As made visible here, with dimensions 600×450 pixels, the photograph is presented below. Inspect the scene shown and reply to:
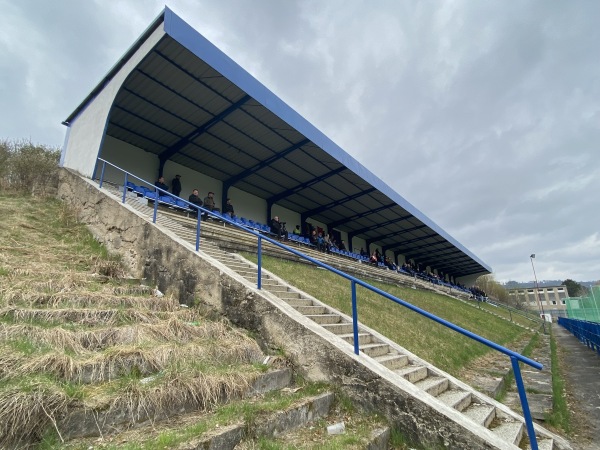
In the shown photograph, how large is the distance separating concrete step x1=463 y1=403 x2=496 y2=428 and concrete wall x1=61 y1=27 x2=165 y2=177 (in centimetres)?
1029

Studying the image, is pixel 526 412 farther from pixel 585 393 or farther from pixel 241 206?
pixel 241 206

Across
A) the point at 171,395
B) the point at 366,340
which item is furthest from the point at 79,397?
the point at 366,340

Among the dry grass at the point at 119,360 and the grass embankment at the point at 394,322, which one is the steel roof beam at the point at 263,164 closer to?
the grass embankment at the point at 394,322

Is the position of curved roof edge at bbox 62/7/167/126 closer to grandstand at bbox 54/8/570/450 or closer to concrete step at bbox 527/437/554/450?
grandstand at bbox 54/8/570/450

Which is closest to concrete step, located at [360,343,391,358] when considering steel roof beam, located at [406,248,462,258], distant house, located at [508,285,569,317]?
steel roof beam, located at [406,248,462,258]

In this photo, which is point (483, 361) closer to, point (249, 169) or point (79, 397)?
point (79, 397)

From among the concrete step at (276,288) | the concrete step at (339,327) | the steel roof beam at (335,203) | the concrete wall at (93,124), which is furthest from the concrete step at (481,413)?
the steel roof beam at (335,203)

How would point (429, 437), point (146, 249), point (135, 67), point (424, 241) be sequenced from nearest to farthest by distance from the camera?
point (429, 437) < point (146, 249) < point (135, 67) < point (424, 241)

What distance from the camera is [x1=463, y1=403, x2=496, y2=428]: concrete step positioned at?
3.70 meters

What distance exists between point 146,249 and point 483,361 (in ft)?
26.4

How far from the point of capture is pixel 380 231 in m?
29.4

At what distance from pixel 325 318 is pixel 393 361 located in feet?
4.07

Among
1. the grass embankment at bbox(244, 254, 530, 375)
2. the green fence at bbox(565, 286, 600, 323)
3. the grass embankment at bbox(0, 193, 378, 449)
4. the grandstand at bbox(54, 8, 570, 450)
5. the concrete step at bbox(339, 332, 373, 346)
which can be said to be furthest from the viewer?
the green fence at bbox(565, 286, 600, 323)

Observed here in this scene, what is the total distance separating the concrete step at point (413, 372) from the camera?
432cm
